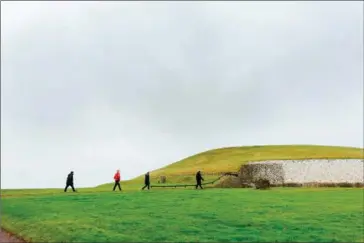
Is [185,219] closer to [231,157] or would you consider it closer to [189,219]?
[189,219]

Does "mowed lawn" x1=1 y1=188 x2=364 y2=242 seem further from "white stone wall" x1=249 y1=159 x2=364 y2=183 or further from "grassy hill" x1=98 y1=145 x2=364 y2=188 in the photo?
"grassy hill" x1=98 y1=145 x2=364 y2=188

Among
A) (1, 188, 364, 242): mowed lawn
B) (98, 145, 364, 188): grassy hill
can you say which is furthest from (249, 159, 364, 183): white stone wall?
(1, 188, 364, 242): mowed lawn

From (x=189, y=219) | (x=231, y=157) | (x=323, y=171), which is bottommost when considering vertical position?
(x=189, y=219)

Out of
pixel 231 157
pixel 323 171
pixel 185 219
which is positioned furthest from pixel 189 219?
pixel 231 157

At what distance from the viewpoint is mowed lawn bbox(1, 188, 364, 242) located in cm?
2430

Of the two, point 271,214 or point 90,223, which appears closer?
point 90,223

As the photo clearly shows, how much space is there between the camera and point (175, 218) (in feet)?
97.0

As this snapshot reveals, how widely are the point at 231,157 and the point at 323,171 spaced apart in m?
23.9

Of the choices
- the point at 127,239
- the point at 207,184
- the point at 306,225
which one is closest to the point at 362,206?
the point at 306,225

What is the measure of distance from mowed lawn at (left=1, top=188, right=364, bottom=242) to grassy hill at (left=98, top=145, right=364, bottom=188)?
2832 centimetres

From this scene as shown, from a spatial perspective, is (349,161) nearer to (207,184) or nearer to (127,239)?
(207,184)

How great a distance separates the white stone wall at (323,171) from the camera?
210 feet

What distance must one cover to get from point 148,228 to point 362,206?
15935 mm

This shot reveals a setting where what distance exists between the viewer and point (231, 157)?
8669 cm
